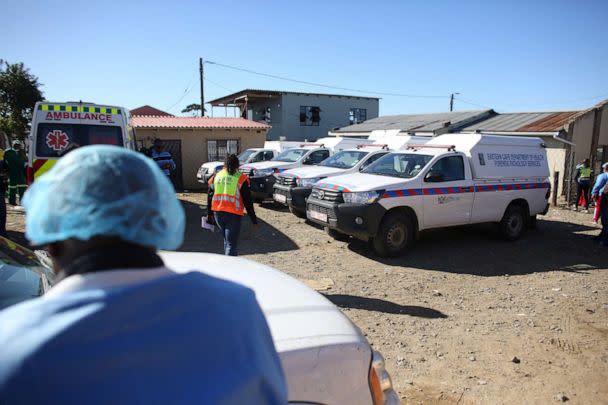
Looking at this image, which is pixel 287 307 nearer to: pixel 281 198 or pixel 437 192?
pixel 437 192

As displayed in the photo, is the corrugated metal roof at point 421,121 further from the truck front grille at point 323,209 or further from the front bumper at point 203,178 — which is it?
the truck front grille at point 323,209

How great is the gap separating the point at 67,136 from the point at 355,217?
537 cm

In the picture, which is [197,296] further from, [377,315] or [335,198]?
[335,198]

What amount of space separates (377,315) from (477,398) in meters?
1.62

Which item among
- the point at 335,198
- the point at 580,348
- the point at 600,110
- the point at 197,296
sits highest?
the point at 600,110

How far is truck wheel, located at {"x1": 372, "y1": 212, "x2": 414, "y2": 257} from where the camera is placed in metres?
6.84

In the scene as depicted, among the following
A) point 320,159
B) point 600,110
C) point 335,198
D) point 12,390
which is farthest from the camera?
point 600,110

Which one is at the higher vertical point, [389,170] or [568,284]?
[389,170]

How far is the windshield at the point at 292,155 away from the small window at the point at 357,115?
1916 centimetres

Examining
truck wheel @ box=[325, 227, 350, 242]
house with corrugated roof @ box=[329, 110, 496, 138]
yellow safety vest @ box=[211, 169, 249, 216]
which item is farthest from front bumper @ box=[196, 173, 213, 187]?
yellow safety vest @ box=[211, 169, 249, 216]

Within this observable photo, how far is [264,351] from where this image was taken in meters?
1.11

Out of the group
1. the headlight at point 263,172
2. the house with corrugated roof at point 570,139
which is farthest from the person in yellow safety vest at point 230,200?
the house with corrugated roof at point 570,139

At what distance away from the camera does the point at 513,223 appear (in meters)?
8.42

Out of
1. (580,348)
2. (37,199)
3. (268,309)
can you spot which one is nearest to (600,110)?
(580,348)
